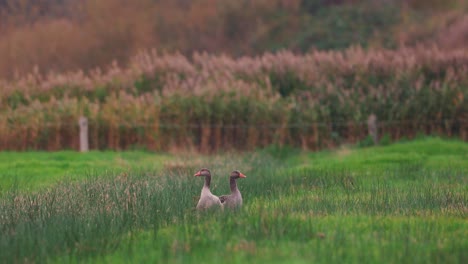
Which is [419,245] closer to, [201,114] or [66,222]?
[66,222]

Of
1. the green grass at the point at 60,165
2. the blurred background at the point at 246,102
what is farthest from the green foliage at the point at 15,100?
the green grass at the point at 60,165

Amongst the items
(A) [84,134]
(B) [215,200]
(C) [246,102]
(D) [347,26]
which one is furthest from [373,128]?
(D) [347,26]

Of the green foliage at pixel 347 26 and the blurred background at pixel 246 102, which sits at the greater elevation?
the green foliage at pixel 347 26

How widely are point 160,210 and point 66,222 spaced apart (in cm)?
141

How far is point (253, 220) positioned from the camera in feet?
34.9

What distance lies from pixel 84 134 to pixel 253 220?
60.0ft

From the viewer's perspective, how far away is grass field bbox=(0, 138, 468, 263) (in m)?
9.41

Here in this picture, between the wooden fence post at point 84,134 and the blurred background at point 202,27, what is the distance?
19.3 metres

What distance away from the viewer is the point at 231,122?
29688 mm

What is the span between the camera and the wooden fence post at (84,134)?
2817cm

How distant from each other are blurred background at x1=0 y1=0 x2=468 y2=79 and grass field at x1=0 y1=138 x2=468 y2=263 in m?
29.8

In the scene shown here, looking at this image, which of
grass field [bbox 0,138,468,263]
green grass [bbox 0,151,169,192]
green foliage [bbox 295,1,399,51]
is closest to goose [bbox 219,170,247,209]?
grass field [bbox 0,138,468,263]

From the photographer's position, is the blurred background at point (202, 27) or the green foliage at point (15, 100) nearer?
the green foliage at point (15, 100)

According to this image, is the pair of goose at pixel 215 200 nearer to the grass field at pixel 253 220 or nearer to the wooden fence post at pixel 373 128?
the grass field at pixel 253 220
